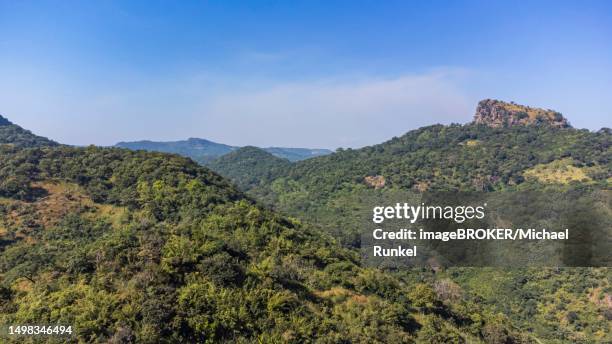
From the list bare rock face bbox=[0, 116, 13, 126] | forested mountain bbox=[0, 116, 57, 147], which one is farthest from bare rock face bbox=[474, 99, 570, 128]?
bare rock face bbox=[0, 116, 13, 126]

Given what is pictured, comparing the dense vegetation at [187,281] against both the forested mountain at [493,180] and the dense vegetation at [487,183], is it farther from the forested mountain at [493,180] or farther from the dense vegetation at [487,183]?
the forested mountain at [493,180]

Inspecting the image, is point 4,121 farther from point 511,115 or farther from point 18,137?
point 511,115

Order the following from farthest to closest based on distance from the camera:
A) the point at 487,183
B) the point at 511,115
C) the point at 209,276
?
the point at 511,115, the point at 487,183, the point at 209,276

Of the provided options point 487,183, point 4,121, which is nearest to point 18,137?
point 4,121

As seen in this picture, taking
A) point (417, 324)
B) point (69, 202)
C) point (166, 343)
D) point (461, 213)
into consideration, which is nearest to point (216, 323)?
point (166, 343)

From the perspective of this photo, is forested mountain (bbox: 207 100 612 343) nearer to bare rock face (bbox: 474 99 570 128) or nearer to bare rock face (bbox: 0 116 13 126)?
bare rock face (bbox: 474 99 570 128)

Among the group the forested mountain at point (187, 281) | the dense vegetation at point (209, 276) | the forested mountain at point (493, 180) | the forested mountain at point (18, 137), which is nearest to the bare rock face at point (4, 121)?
the forested mountain at point (18, 137)
